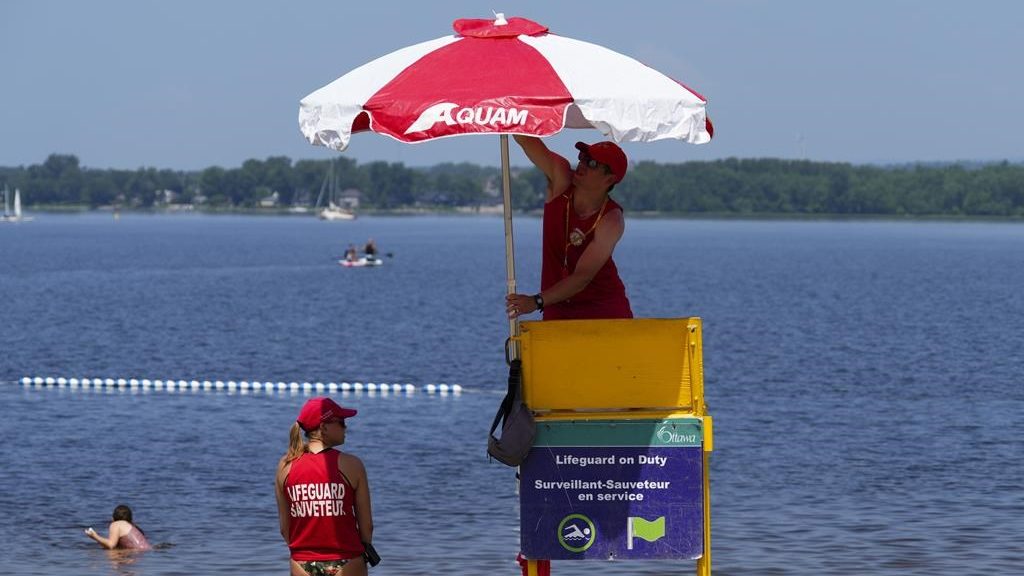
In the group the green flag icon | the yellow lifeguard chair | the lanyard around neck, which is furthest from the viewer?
the lanyard around neck

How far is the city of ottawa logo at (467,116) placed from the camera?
8445 mm

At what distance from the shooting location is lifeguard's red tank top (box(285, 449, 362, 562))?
868 cm

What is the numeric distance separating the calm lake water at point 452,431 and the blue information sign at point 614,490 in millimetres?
8856

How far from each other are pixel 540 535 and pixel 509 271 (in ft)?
5.05

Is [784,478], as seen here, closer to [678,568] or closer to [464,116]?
[678,568]

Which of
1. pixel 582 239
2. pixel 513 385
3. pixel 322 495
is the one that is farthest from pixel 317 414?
pixel 582 239

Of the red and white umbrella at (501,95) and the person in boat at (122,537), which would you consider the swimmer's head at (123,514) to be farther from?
the red and white umbrella at (501,95)

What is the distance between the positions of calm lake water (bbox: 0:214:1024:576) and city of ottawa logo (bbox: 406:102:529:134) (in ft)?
32.8

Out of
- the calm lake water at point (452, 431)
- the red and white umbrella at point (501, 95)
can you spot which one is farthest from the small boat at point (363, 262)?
the red and white umbrella at point (501, 95)

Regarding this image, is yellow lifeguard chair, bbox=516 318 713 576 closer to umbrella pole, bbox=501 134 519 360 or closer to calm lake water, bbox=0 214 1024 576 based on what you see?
umbrella pole, bbox=501 134 519 360

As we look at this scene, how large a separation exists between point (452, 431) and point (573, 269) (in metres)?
20.5

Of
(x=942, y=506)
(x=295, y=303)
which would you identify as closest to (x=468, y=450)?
(x=942, y=506)

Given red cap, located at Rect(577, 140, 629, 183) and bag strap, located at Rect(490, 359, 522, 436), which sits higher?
red cap, located at Rect(577, 140, 629, 183)

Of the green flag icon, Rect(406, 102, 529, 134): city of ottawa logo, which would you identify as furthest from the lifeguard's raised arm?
the green flag icon
